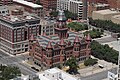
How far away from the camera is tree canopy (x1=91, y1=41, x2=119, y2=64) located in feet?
336

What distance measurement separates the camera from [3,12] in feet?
429

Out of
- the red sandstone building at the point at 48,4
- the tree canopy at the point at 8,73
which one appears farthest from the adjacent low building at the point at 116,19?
the tree canopy at the point at 8,73

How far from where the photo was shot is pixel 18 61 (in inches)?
4077

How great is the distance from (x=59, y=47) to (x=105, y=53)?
673 inches

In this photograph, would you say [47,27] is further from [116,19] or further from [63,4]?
[63,4]

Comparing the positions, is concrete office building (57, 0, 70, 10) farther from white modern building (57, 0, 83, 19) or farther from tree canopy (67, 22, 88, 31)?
tree canopy (67, 22, 88, 31)

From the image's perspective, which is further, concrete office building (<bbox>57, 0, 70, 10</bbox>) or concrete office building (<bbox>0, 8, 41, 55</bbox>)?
concrete office building (<bbox>57, 0, 70, 10</bbox>)

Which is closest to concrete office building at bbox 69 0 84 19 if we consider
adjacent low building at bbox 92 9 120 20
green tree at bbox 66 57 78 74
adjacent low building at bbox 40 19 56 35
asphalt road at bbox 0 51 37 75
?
adjacent low building at bbox 92 9 120 20

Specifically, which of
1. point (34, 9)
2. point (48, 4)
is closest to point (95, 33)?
point (34, 9)

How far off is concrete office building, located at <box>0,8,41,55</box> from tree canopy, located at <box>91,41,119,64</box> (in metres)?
21.1

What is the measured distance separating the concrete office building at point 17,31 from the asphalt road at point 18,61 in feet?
9.14

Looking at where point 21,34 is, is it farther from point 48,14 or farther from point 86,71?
point 48,14

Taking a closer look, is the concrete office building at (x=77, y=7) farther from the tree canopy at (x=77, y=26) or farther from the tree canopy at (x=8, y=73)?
the tree canopy at (x=8, y=73)

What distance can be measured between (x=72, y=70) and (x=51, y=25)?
28610mm
